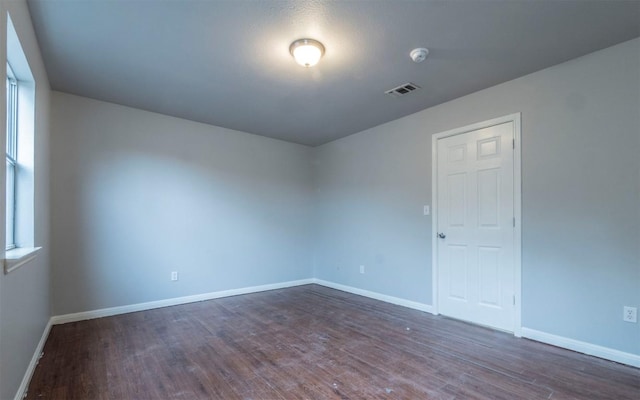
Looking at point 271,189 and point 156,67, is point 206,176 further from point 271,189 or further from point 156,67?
point 156,67

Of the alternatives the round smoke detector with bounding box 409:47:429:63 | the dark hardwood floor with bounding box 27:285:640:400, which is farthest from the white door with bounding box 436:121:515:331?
the round smoke detector with bounding box 409:47:429:63

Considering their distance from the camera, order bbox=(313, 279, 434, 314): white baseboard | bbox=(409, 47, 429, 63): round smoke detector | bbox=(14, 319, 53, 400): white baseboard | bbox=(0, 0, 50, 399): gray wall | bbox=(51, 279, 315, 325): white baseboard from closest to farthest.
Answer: bbox=(0, 0, 50, 399): gray wall
bbox=(14, 319, 53, 400): white baseboard
bbox=(409, 47, 429, 63): round smoke detector
bbox=(51, 279, 315, 325): white baseboard
bbox=(313, 279, 434, 314): white baseboard

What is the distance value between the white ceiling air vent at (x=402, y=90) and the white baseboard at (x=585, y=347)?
2589 millimetres

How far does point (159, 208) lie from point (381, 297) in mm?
3181

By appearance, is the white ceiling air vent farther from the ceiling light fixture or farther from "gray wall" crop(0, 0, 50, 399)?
"gray wall" crop(0, 0, 50, 399)

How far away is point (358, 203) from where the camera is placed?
4.76 metres

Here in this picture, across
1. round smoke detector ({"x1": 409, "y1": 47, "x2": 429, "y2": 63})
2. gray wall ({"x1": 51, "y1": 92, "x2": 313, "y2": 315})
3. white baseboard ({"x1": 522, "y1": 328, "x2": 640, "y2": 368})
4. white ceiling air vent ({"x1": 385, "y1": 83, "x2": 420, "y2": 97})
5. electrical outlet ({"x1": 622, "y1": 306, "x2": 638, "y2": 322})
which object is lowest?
white baseboard ({"x1": 522, "y1": 328, "x2": 640, "y2": 368})

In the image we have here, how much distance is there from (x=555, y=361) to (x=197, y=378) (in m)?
2.73

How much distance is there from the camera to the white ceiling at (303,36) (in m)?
2.06

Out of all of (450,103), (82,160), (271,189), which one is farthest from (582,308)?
(82,160)

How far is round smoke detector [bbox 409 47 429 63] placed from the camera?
2521mm

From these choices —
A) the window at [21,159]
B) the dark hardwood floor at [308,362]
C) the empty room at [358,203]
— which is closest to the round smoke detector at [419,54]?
the empty room at [358,203]

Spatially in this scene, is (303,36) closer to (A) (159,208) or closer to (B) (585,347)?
(A) (159,208)

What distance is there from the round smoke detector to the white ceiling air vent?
517mm
